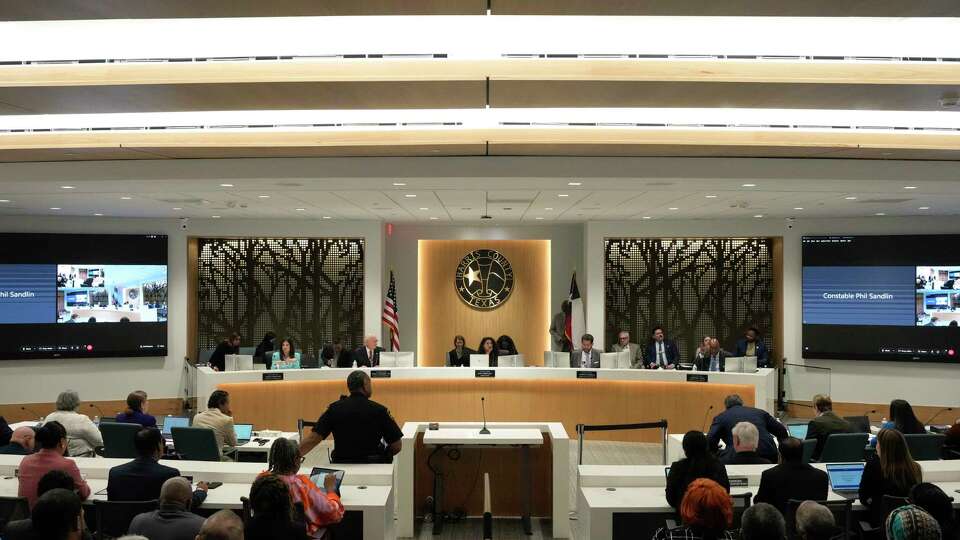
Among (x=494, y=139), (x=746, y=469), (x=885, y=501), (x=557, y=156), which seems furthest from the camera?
(x=557, y=156)

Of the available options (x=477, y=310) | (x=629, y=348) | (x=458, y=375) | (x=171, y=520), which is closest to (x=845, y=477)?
(x=171, y=520)

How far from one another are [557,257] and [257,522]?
13331 mm

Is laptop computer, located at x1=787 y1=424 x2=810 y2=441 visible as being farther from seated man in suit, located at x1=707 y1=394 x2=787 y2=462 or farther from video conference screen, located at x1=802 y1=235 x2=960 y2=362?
video conference screen, located at x1=802 y1=235 x2=960 y2=362

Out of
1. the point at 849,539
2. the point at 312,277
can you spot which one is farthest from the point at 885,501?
the point at 312,277

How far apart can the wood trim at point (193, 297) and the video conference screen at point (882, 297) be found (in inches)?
412

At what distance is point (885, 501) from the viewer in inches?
205

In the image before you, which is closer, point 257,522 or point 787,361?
point 257,522

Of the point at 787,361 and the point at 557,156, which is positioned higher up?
the point at 557,156

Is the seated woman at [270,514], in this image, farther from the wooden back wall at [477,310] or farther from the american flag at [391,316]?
the wooden back wall at [477,310]

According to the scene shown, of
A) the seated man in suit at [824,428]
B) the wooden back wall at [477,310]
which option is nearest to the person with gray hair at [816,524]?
the seated man in suit at [824,428]

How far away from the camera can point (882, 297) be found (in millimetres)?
13938

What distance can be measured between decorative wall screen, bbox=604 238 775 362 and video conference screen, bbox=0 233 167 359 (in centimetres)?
800

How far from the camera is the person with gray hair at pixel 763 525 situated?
381 cm

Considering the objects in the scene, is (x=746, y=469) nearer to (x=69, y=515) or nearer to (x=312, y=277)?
(x=69, y=515)
